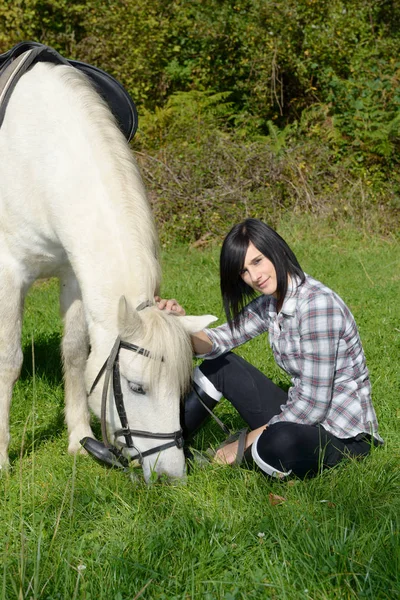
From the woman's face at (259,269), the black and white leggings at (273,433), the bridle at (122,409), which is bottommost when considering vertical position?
the black and white leggings at (273,433)

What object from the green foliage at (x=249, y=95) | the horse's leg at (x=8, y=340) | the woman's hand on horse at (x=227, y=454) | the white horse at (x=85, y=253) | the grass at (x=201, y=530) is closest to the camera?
the grass at (x=201, y=530)

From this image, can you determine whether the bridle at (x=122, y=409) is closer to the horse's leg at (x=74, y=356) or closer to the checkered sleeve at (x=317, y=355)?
the checkered sleeve at (x=317, y=355)

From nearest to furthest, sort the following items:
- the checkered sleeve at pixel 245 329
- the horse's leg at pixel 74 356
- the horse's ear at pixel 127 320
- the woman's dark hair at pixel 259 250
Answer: the horse's ear at pixel 127 320 → the woman's dark hair at pixel 259 250 → the checkered sleeve at pixel 245 329 → the horse's leg at pixel 74 356

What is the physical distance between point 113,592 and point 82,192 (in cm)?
193

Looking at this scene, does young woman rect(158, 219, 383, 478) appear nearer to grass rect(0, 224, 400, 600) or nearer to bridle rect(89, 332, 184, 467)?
grass rect(0, 224, 400, 600)

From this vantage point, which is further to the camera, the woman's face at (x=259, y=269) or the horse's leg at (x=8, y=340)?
the horse's leg at (x=8, y=340)

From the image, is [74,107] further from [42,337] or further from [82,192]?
[42,337]

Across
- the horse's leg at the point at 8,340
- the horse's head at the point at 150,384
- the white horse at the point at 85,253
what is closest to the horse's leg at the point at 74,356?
the white horse at the point at 85,253

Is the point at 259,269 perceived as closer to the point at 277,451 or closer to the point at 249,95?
the point at 277,451

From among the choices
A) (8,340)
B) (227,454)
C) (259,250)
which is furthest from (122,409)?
(8,340)

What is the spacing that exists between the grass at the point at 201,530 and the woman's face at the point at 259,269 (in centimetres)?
93

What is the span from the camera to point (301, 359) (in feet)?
10.9

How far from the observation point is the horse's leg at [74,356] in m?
4.28

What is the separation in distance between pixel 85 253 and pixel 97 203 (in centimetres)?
25
